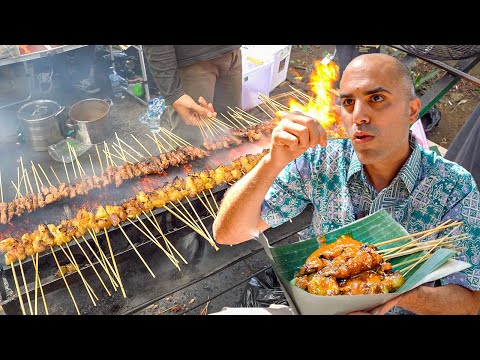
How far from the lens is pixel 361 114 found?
2.50 m

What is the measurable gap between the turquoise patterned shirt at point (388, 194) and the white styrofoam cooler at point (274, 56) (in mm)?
4773

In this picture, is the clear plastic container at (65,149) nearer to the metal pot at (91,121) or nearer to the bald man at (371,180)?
the metal pot at (91,121)

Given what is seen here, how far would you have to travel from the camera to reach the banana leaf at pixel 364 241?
6.97 feet

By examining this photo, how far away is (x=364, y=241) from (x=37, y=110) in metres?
6.18

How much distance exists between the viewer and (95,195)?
4.19 m

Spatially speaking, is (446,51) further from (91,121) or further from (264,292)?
(91,121)

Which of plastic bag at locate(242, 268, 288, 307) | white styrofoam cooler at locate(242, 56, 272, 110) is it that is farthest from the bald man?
white styrofoam cooler at locate(242, 56, 272, 110)

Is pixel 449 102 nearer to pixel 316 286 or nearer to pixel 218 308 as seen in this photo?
pixel 218 308

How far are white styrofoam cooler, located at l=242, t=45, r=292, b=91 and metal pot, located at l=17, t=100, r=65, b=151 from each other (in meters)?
3.61

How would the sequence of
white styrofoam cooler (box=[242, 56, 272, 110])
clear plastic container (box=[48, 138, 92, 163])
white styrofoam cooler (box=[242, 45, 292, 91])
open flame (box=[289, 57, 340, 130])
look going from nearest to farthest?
open flame (box=[289, 57, 340, 130]), clear plastic container (box=[48, 138, 92, 163]), white styrofoam cooler (box=[242, 56, 272, 110]), white styrofoam cooler (box=[242, 45, 292, 91])

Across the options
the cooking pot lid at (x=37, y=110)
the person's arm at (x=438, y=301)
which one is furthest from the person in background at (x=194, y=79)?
the person's arm at (x=438, y=301)

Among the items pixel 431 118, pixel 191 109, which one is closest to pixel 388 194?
pixel 191 109

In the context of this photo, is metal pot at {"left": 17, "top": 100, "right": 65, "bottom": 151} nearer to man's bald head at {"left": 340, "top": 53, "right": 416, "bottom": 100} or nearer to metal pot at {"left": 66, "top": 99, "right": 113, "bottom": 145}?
metal pot at {"left": 66, "top": 99, "right": 113, "bottom": 145}

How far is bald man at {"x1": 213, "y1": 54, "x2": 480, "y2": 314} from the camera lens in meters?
2.45
